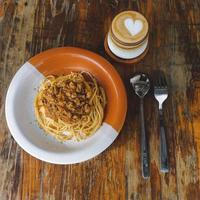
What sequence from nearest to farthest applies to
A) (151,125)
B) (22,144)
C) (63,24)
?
(22,144)
(151,125)
(63,24)

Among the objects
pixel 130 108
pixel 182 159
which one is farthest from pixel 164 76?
pixel 182 159

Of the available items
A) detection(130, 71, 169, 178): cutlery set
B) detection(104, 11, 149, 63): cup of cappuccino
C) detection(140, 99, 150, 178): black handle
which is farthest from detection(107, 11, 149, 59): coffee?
detection(140, 99, 150, 178): black handle

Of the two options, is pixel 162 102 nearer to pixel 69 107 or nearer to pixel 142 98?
pixel 142 98

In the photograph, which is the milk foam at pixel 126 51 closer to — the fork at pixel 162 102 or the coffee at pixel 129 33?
the coffee at pixel 129 33

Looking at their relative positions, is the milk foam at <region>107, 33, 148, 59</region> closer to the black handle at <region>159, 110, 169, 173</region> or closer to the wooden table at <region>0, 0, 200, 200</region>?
the wooden table at <region>0, 0, 200, 200</region>

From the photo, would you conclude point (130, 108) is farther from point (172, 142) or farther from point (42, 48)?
point (42, 48)

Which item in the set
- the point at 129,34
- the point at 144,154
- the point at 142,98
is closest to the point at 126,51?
the point at 129,34
